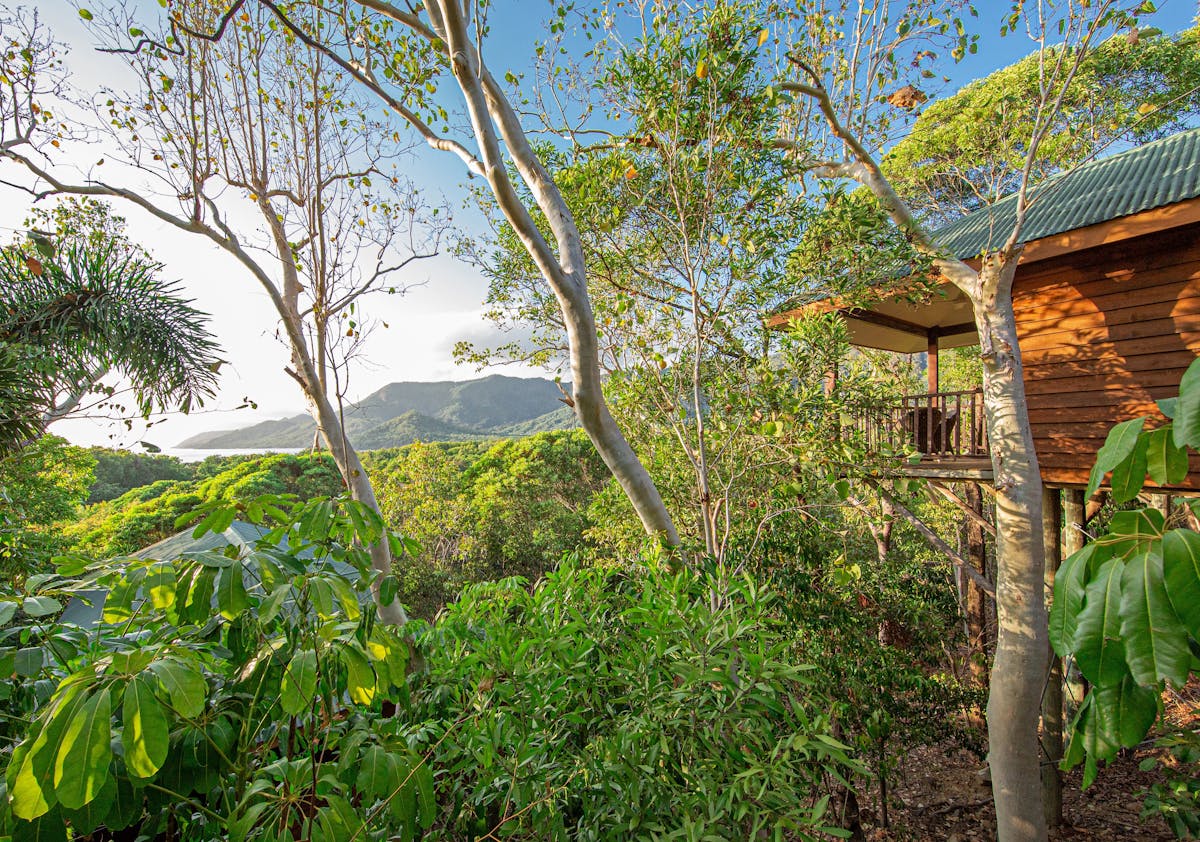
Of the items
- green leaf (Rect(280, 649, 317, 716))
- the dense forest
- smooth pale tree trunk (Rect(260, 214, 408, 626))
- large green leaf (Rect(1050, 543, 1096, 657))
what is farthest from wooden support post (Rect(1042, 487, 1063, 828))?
smooth pale tree trunk (Rect(260, 214, 408, 626))

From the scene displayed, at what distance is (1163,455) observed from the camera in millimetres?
849

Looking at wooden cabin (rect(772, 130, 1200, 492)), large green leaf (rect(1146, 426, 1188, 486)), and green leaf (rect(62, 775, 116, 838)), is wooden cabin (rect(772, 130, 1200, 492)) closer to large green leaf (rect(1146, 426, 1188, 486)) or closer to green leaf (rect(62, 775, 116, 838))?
large green leaf (rect(1146, 426, 1188, 486))

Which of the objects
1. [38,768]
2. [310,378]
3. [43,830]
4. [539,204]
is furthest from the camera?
[310,378]

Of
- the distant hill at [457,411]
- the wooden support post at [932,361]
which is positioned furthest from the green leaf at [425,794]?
the distant hill at [457,411]

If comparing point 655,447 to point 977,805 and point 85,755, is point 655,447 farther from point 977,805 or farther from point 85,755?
point 977,805

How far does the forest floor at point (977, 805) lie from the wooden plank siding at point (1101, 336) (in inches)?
87.4

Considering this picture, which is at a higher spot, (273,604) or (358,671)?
(273,604)

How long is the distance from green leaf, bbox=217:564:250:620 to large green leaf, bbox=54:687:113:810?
0.76ft

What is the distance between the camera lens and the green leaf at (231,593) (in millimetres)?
900

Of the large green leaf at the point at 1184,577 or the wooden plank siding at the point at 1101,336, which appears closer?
the large green leaf at the point at 1184,577

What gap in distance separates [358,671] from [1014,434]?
444 cm

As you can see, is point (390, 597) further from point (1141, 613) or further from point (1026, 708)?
point (1026, 708)

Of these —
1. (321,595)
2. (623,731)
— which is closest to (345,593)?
(321,595)

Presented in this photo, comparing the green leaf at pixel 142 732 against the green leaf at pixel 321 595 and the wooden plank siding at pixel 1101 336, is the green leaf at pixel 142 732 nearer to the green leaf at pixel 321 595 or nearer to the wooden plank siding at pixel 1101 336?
the green leaf at pixel 321 595
